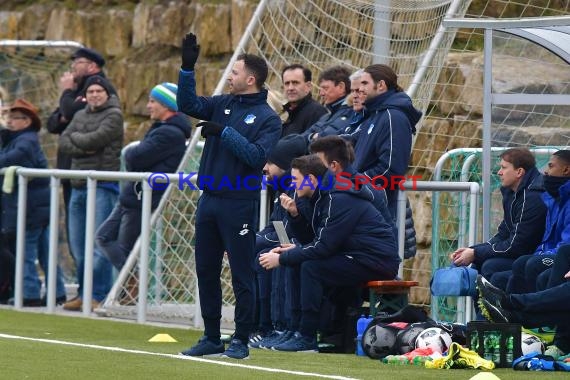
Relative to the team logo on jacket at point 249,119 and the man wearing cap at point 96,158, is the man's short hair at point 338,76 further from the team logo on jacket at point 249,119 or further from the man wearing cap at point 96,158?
the man wearing cap at point 96,158

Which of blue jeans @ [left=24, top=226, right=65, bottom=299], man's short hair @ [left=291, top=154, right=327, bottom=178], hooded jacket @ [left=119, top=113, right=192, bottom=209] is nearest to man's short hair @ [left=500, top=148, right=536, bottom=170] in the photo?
man's short hair @ [left=291, top=154, right=327, bottom=178]

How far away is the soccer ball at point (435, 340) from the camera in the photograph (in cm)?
949

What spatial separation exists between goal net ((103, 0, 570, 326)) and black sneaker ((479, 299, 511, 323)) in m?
2.17

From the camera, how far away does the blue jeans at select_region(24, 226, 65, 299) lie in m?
14.1

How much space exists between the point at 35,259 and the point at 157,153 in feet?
5.61

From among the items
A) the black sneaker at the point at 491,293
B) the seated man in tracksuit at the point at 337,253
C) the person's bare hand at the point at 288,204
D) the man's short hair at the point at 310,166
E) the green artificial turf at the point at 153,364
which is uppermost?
the man's short hair at the point at 310,166

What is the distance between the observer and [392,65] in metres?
13.0

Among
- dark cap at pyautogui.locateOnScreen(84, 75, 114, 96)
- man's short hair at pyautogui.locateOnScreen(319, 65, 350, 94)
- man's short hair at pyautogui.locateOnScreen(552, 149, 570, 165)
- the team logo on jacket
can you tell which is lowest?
man's short hair at pyautogui.locateOnScreen(552, 149, 570, 165)

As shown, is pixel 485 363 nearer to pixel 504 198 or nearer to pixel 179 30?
pixel 504 198

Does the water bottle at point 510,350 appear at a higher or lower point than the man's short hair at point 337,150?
lower

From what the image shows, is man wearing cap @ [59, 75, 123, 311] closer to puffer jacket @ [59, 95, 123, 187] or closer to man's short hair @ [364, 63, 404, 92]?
puffer jacket @ [59, 95, 123, 187]

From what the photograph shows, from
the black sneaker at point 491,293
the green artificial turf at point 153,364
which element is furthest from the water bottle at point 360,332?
the black sneaker at point 491,293

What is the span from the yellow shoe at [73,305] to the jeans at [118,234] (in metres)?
0.50

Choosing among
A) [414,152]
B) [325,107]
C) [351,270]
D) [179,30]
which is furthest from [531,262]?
[179,30]
